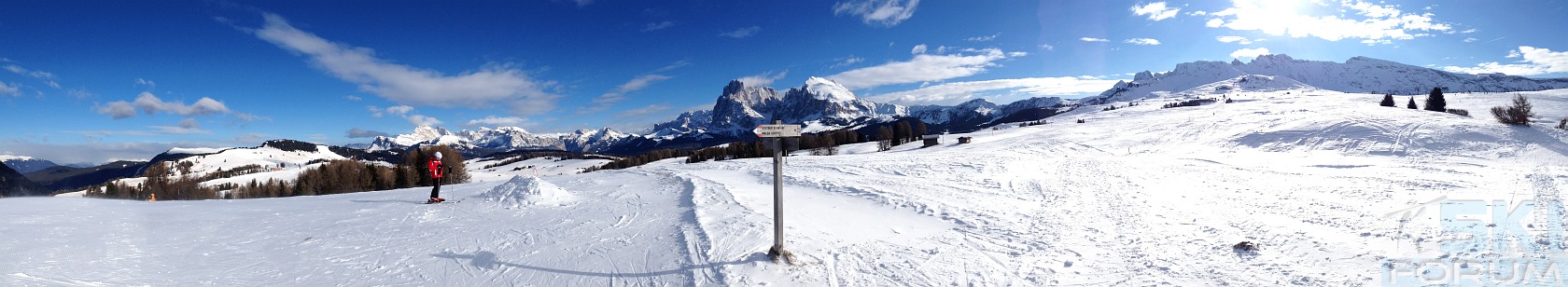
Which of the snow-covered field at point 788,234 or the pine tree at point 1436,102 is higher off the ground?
the pine tree at point 1436,102

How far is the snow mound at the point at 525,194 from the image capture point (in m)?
14.4

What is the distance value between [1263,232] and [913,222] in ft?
21.0

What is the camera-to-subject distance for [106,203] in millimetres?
15047

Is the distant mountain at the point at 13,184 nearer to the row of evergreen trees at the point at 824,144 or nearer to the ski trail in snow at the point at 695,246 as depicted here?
the ski trail in snow at the point at 695,246

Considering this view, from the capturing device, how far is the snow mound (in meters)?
14.4

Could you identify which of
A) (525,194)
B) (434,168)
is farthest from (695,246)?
(434,168)

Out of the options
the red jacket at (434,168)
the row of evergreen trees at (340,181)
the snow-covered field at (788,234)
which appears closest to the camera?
the snow-covered field at (788,234)

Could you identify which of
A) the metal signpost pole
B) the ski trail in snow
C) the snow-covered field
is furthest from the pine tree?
the metal signpost pole

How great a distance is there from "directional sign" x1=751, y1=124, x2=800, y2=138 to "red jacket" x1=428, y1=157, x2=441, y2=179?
41.8 ft

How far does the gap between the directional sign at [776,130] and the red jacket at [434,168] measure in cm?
1274

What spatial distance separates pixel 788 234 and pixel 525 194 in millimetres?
8703

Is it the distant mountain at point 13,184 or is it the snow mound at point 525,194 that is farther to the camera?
the distant mountain at point 13,184

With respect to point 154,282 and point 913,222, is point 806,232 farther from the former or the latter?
point 154,282

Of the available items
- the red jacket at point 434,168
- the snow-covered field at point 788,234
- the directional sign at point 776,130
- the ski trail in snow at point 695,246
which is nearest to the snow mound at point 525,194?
the snow-covered field at point 788,234
